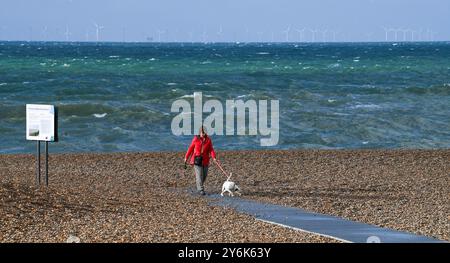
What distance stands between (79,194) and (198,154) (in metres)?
3.03

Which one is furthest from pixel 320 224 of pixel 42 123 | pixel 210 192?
→ pixel 42 123

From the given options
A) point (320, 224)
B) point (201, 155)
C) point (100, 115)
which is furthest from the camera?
point (100, 115)

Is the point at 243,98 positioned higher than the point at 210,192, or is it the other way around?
the point at 243,98

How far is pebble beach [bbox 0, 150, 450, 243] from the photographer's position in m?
15.2

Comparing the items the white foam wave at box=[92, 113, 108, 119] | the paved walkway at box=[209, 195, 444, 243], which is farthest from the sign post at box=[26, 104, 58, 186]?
the white foam wave at box=[92, 113, 108, 119]

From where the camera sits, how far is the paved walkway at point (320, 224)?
14.9 meters

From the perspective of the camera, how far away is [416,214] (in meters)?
17.5

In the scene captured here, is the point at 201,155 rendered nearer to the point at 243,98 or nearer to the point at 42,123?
the point at 42,123

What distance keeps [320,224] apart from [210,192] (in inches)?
201

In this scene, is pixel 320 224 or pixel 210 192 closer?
pixel 320 224

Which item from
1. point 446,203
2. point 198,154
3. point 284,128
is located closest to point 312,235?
point 446,203

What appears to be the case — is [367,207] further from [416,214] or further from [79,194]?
[79,194]

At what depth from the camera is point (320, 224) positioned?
16484 mm

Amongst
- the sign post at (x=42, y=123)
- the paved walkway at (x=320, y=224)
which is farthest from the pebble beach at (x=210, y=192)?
the sign post at (x=42, y=123)
